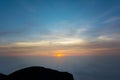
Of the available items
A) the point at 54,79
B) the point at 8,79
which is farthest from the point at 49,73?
the point at 8,79

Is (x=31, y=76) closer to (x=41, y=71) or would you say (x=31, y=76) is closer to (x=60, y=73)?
(x=41, y=71)

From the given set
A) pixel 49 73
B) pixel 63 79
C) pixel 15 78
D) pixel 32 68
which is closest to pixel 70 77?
pixel 63 79

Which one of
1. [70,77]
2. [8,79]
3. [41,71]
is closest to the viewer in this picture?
[8,79]

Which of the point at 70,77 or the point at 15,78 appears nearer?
the point at 15,78

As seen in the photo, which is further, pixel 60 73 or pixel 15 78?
pixel 60 73

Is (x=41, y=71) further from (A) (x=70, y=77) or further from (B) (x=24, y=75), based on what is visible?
(A) (x=70, y=77)

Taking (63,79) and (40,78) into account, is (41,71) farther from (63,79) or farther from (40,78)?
(63,79)

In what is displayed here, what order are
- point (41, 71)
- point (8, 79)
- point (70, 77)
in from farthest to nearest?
1. point (70, 77)
2. point (41, 71)
3. point (8, 79)
